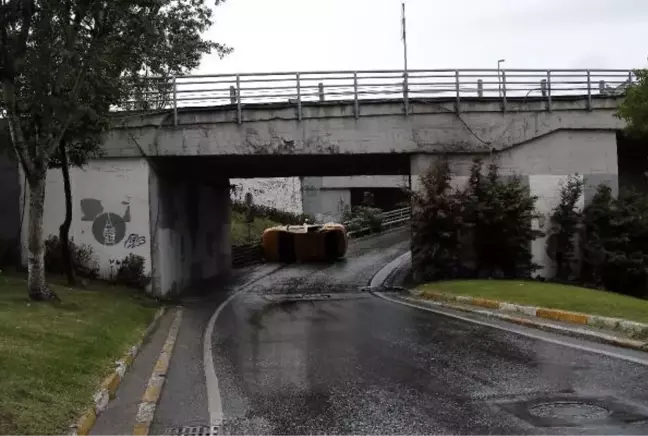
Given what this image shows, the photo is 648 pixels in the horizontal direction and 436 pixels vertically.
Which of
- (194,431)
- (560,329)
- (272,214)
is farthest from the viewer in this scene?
(272,214)

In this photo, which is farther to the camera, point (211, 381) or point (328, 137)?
point (328, 137)

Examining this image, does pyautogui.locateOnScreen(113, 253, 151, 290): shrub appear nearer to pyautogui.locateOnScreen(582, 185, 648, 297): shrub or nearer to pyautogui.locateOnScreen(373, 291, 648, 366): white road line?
pyautogui.locateOnScreen(373, 291, 648, 366): white road line

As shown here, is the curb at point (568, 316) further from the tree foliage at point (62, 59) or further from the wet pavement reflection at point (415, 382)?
the tree foliage at point (62, 59)

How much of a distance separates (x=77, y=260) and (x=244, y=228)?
→ 2367cm

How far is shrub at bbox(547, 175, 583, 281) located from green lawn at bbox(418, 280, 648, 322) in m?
3.56

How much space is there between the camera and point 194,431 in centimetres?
639

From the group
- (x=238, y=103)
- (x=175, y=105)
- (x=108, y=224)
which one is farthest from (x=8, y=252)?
(x=238, y=103)

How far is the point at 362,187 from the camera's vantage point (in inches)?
2251

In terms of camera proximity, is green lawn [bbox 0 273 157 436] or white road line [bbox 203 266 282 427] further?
white road line [bbox 203 266 282 427]

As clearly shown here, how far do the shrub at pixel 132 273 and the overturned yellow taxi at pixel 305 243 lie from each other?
15.4 meters

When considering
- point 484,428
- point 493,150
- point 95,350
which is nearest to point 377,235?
point 493,150

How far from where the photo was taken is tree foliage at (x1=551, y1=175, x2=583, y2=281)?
20656 mm

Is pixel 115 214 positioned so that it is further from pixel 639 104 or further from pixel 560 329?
pixel 639 104

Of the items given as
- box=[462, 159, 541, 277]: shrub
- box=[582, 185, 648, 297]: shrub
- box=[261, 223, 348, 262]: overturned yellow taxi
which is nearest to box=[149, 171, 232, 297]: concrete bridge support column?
box=[261, 223, 348, 262]: overturned yellow taxi
